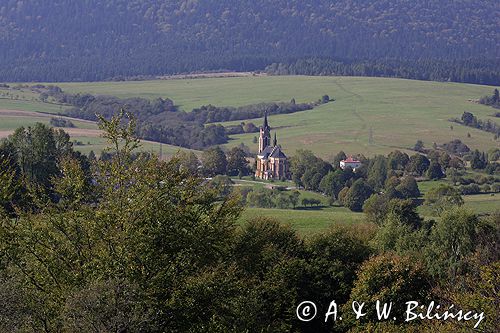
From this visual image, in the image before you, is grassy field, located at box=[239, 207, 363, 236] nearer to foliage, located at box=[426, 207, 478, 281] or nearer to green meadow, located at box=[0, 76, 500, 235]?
green meadow, located at box=[0, 76, 500, 235]

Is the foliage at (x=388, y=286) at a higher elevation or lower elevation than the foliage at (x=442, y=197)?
higher

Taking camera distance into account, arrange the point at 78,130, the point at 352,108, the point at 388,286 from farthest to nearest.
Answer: the point at 352,108 < the point at 78,130 < the point at 388,286

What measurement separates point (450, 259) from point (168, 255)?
1984cm

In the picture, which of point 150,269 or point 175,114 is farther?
point 175,114

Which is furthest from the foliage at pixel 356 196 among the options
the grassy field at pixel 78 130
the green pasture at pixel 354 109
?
the green pasture at pixel 354 109

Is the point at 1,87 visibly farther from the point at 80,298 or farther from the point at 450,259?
the point at 80,298

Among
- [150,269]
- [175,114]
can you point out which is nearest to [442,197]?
[150,269]

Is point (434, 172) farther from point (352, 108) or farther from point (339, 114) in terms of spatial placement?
point (352, 108)

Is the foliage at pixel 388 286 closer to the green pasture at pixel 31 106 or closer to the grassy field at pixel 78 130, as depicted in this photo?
the grassy field at pixel 78 130

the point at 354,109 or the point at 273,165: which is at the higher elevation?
the point at 354,109

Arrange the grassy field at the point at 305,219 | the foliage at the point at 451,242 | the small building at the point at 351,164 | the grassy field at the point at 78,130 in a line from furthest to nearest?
the grassy field at the point at 78,130
the small building at the point at 351,164
the grassy field at the point at 305,219
the foliage at the point at 451,242

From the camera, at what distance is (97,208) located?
26.1 metres

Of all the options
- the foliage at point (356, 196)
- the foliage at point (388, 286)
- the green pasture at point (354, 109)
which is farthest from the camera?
the green pasture at point (354, 109)

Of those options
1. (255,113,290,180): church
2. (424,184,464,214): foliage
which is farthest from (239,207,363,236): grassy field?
(255,113,290,180): church
